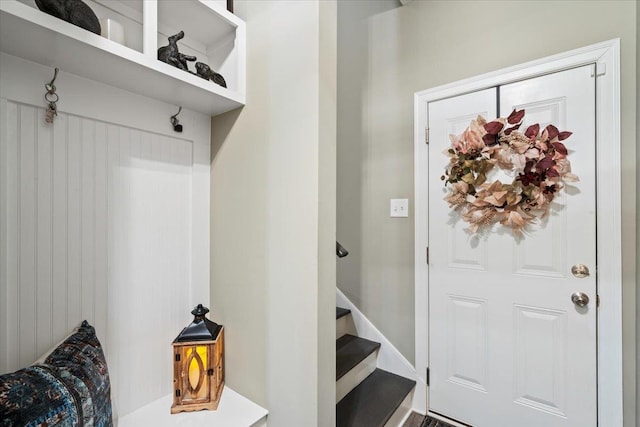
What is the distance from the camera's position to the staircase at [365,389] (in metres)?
1.45

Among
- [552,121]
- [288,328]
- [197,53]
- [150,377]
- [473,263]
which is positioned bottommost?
[150,377]

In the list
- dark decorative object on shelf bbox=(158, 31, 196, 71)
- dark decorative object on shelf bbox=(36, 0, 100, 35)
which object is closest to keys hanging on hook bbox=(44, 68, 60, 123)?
dark decorative object on shelf bbox=(36, 0, 100, 35)

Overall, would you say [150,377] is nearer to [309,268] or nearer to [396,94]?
[309,268]

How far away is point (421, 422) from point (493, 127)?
182 cm

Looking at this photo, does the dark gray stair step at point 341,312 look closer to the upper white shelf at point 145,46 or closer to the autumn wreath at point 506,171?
the autumn wreath at point 506,171

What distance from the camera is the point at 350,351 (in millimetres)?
1828

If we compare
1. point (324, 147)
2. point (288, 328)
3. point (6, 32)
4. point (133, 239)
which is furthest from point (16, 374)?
point (324, 147)

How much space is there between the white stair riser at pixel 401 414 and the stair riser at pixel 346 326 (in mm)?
529

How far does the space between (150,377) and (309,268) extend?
0.88 meters

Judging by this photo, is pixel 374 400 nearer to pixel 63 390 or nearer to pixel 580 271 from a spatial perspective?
pixel 580 271

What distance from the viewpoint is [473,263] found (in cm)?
164

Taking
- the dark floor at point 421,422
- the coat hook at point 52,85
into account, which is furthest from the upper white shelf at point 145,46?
the dark floor at point 421,422

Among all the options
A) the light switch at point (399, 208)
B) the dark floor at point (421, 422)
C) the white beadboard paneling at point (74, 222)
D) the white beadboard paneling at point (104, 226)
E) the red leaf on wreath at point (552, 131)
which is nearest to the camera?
the white beadboard paneling at point (104, 226)

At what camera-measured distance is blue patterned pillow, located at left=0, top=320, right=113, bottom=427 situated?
2.13ft
